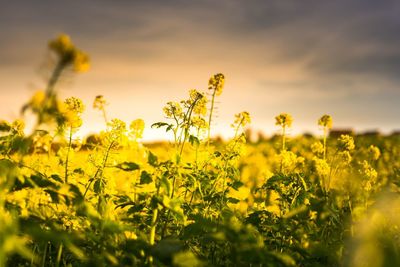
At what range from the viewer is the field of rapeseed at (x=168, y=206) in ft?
7.82

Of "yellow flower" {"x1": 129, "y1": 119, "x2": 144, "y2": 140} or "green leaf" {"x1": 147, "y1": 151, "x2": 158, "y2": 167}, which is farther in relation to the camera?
"yellow flower" {"x1": 129, "y1": 119, "x2": 144, "y2": 140}

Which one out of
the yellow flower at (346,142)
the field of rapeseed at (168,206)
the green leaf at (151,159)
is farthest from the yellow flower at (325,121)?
the green leaf at (151,159)

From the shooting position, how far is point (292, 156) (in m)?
5.36

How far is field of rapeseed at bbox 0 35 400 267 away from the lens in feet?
7.82

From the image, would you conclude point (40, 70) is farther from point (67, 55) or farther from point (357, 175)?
point (357, 175)

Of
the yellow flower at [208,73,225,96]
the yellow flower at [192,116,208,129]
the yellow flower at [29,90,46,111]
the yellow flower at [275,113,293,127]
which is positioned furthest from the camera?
the yellow flower at [275,113,293,127]

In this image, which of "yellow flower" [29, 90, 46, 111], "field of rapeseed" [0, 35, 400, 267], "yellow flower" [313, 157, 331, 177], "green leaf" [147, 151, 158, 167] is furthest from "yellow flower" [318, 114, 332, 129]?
"yellow flower" [29, 90, 46, 111]

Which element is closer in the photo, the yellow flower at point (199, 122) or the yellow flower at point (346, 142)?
the yellow flower at point (199, 122)

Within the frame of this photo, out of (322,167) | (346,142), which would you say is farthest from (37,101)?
(346,142)

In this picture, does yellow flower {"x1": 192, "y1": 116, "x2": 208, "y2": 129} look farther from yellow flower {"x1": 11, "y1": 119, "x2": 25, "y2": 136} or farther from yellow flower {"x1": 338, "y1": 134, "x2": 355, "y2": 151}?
yellow flower {"x1": 338, "y1": 134, "x2": 355, "y2": 151}

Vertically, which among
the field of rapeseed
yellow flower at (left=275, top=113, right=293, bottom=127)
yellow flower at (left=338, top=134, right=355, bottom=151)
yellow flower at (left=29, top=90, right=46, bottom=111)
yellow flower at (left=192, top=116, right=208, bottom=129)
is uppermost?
yellow flower at (left=275, top=113, right=293, bottom=127)

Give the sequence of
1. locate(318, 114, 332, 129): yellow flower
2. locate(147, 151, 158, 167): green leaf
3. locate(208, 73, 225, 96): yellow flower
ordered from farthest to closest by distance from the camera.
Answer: locate(318, 114, 332, 129): yellow flower < locate(208, 73, 225, 96): yellow flower < locate(147, 151, 158, 167): green leaf

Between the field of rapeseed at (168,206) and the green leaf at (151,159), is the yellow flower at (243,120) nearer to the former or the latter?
the field of rapeseed at (168,206)

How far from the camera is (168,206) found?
2.80 meters
